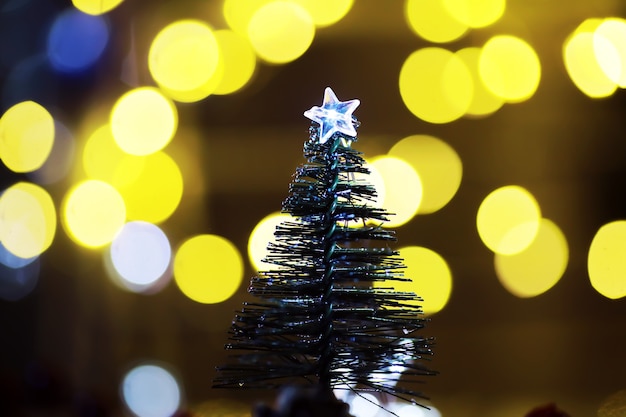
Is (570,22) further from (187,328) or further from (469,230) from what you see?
(187,328)

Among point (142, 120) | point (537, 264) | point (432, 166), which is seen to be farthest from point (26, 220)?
point (537, 264)

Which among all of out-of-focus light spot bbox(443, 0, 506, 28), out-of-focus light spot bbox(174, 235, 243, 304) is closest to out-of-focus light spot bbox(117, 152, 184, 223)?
out-of-focus light spot bbox(174, 235, 243, 304)

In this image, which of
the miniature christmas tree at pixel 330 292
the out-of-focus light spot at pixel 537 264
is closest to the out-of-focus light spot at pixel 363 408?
the miniature christmas tree at pixel 330 292

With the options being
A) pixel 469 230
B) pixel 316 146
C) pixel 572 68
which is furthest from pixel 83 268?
pixel 572 68

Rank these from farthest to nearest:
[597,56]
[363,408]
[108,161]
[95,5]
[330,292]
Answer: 1. [108,161]
2. [597,56]
3. [95,5]
4. [363,408]
5. [330,292]

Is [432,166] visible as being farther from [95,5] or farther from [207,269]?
[95,5]

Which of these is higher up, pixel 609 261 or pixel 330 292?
pixel 609 261
